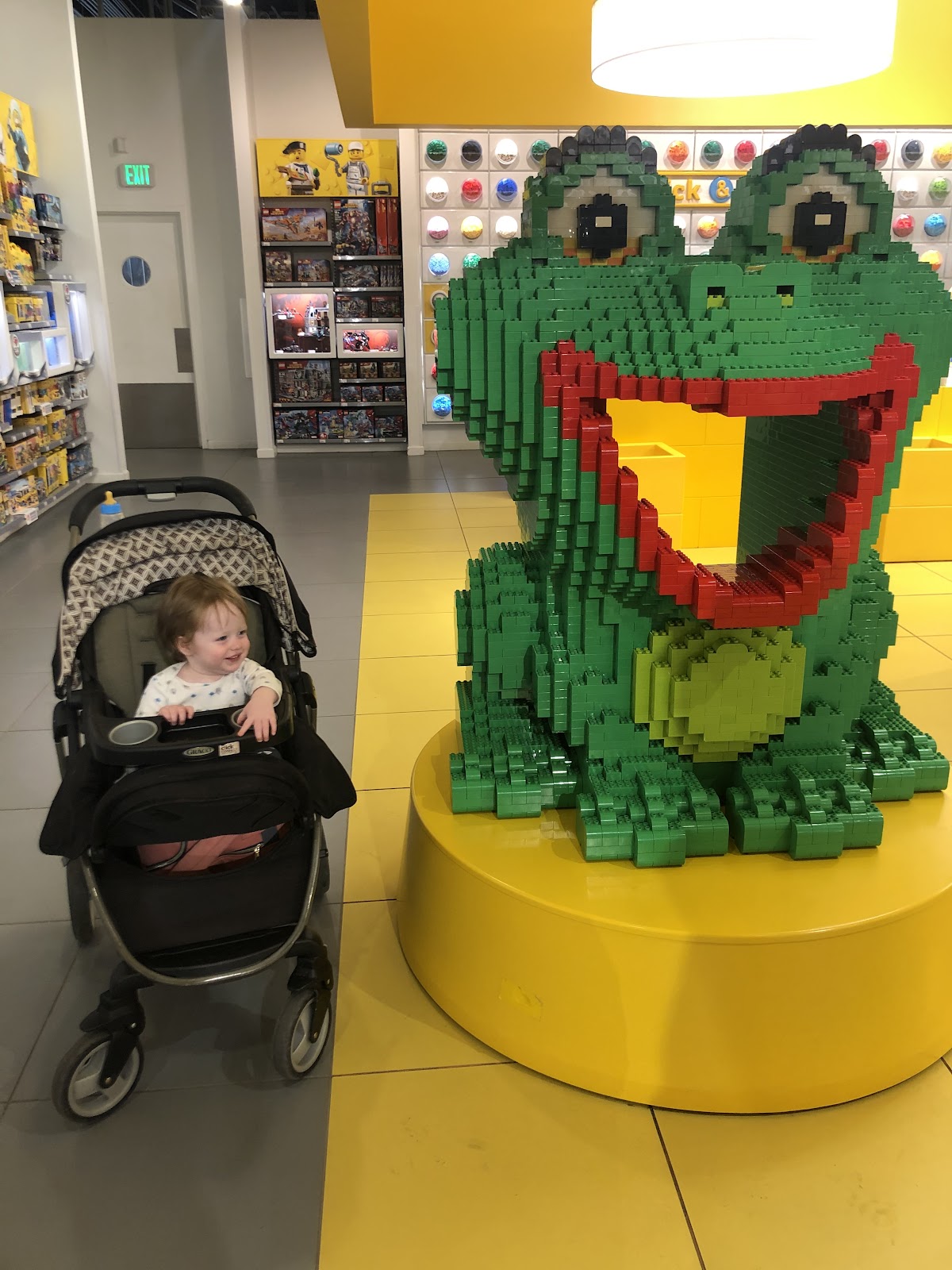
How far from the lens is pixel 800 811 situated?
7.04 ft

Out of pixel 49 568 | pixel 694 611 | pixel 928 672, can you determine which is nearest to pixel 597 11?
pixel 694 611

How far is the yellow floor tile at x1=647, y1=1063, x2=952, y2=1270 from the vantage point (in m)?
1.70

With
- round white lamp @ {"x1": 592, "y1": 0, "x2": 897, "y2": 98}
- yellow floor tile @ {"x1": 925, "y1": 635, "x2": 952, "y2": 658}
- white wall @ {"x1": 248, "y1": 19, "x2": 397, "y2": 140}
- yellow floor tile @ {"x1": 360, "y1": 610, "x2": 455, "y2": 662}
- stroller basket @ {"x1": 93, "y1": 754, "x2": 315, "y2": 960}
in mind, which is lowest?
yellow floor tile @ {"x1": 360, "y1": 610, "x2": 455, "y2": 662}

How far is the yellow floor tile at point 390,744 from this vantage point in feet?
11.0

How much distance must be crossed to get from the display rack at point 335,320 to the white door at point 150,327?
1250mm

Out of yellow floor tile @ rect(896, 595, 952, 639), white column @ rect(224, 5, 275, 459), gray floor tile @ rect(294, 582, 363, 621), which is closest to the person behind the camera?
yellow floor tile @ rect(896, 595, 952, 639)

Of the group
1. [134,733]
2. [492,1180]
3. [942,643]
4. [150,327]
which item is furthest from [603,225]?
[150,327]

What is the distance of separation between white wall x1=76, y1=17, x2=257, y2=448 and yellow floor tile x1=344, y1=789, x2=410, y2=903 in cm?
836

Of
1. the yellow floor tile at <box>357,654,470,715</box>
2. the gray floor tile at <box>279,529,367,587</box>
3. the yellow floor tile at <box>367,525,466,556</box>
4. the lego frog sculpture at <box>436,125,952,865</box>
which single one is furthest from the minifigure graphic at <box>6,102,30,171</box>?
the lego frog sculpture at <box>436,125,952,865</box>

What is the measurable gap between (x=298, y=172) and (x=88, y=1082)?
911 cm

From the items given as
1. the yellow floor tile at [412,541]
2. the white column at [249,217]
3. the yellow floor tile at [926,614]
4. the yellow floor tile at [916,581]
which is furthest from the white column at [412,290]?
the yellow floor tile at [926,614]

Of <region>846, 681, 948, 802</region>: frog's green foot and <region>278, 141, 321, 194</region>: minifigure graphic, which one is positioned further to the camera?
<region>278, 141, 321, 194</region>: minifigure graphic

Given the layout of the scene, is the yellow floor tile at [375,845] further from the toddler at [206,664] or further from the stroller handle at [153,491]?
the stroller handle at [153,491]

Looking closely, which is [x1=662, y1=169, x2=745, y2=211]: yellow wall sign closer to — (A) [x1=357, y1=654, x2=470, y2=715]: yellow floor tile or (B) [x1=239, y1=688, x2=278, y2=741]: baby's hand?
(A) [x1=357, y1=654, x2=470, y2=715]: yellow floor tile
